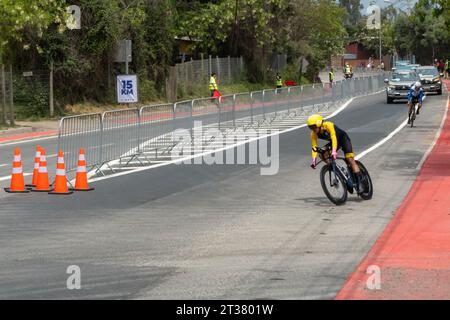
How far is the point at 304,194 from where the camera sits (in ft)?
50.8

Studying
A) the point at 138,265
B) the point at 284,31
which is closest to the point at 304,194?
the point at 138,265

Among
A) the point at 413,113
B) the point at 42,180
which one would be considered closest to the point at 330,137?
the point at 42,180

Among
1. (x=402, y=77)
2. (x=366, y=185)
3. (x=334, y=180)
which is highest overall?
(x=402, y=77)

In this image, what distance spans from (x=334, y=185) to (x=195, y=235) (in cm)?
368

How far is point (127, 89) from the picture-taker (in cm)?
3588

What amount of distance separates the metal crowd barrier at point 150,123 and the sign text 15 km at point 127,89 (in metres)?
5.89

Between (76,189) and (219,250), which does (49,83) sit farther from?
(219,250)

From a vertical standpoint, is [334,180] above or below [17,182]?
above

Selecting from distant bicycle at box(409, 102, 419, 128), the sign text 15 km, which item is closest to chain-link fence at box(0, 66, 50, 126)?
the sign text 15 km

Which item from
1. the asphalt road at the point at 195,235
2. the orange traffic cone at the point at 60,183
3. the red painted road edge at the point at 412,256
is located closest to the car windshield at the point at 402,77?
the asphalt road at the point at 195,235

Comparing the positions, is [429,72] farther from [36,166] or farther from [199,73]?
[36,166]

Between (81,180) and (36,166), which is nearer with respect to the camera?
(81,180)

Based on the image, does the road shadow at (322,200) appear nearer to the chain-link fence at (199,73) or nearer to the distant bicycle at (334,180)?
the distant bicycle at (334,180)

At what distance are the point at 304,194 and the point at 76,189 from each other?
412 cm
